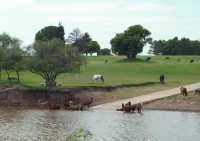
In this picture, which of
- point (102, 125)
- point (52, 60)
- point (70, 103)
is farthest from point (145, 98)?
point (102, 125)

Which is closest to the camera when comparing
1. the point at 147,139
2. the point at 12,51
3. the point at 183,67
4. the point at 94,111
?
the point at 147,139

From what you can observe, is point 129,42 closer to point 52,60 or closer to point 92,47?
point 52,60

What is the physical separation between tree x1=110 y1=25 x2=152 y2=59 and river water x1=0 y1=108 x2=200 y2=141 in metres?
68.2

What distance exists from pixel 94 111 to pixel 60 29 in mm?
111609

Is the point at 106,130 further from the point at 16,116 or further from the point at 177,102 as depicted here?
the point at 177,102

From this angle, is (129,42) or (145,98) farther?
(129,42)

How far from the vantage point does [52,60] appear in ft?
178

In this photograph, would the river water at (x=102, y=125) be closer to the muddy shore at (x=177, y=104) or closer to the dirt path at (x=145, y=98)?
the muddy shore at (x=177, y=104)

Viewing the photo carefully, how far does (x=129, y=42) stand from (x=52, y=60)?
61158 mm

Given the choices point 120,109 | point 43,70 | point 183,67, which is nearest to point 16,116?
point 120,109

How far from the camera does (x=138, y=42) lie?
376ft

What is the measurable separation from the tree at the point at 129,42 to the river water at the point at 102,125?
68246mm

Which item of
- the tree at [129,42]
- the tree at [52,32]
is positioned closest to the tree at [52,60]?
the tree at [129,42]

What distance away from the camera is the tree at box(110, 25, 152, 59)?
375 ft
